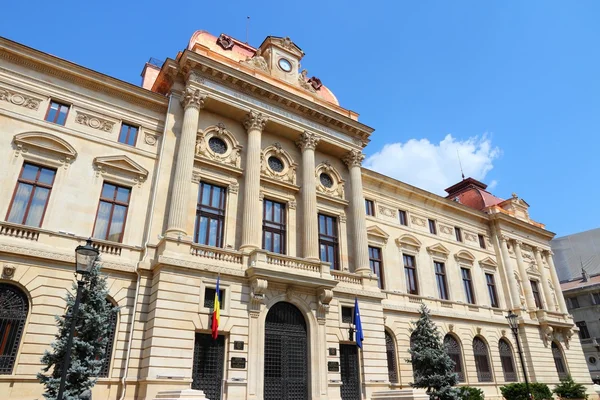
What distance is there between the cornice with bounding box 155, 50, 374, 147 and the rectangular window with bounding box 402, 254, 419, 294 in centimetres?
870

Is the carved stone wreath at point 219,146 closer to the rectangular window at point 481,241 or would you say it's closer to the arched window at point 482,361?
the arched window at point 482,361

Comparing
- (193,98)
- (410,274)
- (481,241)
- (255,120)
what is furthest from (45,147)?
(481,241)

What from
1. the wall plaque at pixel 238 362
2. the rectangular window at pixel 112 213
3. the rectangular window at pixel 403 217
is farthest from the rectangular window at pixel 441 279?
the rectangular window at pixel 112 213

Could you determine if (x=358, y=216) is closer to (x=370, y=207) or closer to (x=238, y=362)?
(x=370, y=207)

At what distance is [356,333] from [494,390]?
48.3ft

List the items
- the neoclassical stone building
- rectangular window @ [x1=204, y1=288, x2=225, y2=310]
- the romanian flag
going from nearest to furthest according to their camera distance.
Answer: the neoclassical stone building, the romanian flag, rectangular window @ [x1=204, y1=288, x2=225, y2=310]

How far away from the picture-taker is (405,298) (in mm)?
27500

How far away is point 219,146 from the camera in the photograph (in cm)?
2222

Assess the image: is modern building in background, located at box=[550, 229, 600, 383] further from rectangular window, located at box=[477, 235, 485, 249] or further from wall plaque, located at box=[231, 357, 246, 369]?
wall plaque, located at box=[231, 357, 246, 369]

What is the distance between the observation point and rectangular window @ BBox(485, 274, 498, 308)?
3375 centimetres

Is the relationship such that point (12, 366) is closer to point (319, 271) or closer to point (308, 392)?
point (308, 392)

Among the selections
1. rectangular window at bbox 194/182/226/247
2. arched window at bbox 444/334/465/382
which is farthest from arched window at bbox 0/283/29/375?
arched window at bbox 444/334/465/382

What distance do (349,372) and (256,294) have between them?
611 cm

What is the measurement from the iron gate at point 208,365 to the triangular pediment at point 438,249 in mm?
18644
